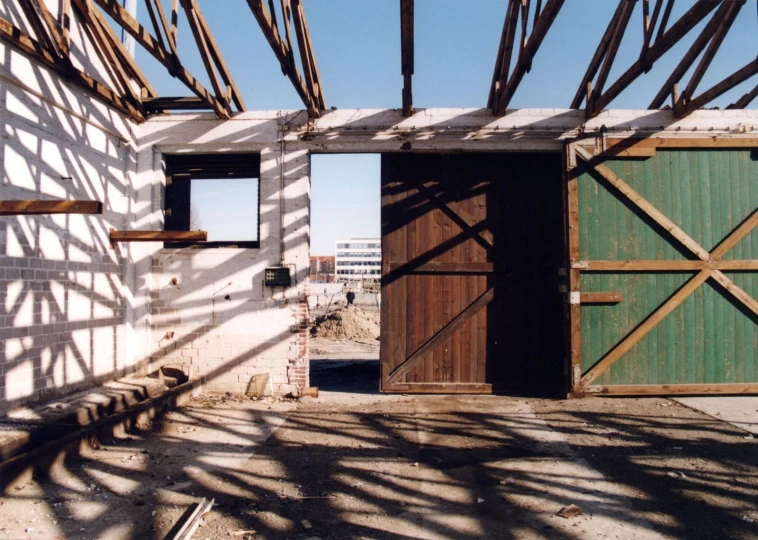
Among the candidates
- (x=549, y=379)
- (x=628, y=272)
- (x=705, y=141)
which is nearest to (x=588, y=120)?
(x=705, y=141)

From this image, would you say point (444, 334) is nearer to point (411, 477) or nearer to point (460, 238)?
point (460, 238)

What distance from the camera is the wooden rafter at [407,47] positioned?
5344mm

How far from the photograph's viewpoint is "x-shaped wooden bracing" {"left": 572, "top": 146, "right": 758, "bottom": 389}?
23.7 ft

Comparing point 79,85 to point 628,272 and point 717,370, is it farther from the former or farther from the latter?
point 717,370

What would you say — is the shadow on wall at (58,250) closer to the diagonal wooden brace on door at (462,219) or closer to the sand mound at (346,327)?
the diagonal wooden brace on door at (462,219)

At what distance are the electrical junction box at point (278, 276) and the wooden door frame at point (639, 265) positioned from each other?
4.15 metres

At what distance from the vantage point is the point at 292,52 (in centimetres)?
634

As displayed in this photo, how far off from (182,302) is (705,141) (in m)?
8.18

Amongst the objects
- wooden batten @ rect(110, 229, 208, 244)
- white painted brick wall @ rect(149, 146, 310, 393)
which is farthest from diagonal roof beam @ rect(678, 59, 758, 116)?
wooden batten @ rect(110, 229, 208, 244)

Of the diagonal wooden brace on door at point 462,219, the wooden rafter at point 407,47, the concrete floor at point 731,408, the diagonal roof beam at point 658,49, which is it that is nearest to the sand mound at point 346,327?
the diagonal wooden brace on door at point 462,219

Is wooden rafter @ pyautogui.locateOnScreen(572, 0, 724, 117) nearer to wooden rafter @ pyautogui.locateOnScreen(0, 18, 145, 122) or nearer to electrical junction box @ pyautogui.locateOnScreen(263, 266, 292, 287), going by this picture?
electrical junction box @ pyautogui.locateOnScreen(263, 266, 292, 287)

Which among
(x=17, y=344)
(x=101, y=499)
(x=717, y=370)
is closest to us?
(x=101, y=499)

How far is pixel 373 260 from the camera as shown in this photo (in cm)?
10869

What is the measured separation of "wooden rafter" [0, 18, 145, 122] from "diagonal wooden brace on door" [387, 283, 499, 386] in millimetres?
5546
